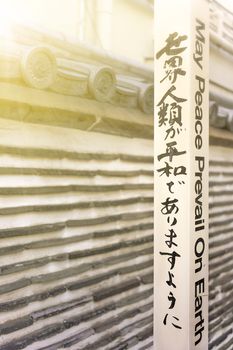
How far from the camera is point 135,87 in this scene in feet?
16.0

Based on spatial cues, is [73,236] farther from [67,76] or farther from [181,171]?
[181,171]

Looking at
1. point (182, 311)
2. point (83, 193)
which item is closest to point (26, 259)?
point (83, 193)

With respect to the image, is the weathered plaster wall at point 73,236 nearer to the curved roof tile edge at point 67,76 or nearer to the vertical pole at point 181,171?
the curved roof tile edge at point 67,76

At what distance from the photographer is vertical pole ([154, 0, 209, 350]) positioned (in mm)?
3031

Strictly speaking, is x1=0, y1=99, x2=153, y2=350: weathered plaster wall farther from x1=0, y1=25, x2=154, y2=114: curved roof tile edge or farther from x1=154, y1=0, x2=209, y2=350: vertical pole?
x1=154, y1=0, x2=209, y2=350: vertical pole

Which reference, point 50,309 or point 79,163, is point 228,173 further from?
point 50,309

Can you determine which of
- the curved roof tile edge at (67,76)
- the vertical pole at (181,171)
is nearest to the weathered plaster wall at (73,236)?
the curved roof tile edge at (67,76)

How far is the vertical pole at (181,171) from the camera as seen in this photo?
9.95ft

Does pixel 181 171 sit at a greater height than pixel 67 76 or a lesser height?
lesser

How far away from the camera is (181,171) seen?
3.07 m

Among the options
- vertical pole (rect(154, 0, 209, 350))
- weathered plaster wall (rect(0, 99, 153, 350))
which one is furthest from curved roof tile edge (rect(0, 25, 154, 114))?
vertical pole (rect(154, 0, 209, 350))

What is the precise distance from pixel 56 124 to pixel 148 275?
2.52 meters

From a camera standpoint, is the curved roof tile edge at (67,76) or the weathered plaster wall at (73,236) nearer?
the curved roof tile edge at (67,76)

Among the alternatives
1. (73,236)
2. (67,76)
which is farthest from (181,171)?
(73,236)
